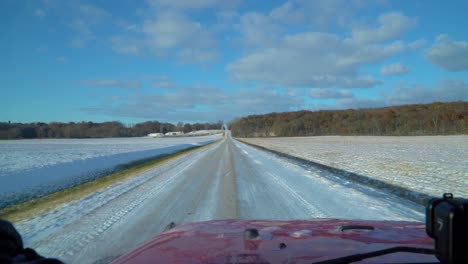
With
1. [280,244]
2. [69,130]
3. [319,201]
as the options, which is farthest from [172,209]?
[69,130]

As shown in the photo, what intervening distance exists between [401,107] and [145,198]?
387 ft

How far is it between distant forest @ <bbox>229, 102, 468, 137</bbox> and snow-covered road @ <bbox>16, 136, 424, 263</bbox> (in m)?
88.4

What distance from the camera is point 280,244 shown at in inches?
89.8

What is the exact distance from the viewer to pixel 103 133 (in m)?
125

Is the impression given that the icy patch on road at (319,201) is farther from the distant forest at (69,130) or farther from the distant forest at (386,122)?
the distant forest at (69,130)

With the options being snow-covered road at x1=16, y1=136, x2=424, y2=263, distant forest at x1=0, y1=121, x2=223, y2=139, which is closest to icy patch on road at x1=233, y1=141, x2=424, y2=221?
snow-covered road at x1=16, y1=136, x2=424, y2=263

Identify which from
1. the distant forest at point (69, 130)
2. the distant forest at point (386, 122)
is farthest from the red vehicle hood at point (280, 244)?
the distant forest at point (69, 130)

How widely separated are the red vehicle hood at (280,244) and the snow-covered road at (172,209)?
2218mm

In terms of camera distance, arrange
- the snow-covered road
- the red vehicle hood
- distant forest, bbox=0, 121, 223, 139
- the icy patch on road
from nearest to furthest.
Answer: the red vehicle hood < the snow-covered road < the icy patch on road < distant forest, bbox=0, 121, 223, 139

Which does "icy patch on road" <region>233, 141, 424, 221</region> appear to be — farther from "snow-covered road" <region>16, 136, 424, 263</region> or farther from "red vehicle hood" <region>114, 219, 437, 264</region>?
"red vehicle hood" <region>114, 219, 437, 264</region>

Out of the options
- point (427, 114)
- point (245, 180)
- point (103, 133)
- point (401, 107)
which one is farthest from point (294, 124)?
point (245, 180)

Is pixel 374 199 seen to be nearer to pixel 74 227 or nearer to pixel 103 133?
pixel 74 227

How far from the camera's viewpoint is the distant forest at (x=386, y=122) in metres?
87.7

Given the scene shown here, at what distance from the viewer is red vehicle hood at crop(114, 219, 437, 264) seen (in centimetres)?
199
